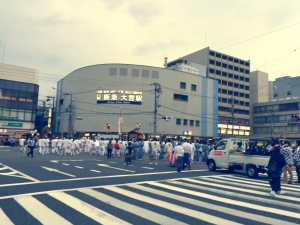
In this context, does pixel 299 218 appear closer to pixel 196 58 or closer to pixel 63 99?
pixel 63 99

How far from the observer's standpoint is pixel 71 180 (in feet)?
34.3

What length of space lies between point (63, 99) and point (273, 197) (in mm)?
64911

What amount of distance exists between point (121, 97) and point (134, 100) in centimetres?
294

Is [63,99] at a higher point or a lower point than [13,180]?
higher

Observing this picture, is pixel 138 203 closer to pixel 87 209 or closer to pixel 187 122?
pixel 87 209

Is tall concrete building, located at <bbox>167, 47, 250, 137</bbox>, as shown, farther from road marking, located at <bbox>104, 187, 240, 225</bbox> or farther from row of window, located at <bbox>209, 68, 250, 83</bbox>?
road marking, located at <bbox>104, 187, 240, 225</bbox>

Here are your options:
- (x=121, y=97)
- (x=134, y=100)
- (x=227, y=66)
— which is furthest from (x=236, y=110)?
(x=121, y=97)

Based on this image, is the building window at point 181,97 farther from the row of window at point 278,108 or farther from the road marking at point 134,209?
the road marking at point 134,209

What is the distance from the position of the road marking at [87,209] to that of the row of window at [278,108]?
72199 millimetres

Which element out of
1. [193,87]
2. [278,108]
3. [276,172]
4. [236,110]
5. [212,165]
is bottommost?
[212,165]

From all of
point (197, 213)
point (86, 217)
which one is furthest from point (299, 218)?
point (86, 217)

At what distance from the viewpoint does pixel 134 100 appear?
5697cm

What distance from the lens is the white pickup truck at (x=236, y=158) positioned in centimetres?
1272

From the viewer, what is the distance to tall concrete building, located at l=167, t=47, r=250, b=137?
77.1 meters
